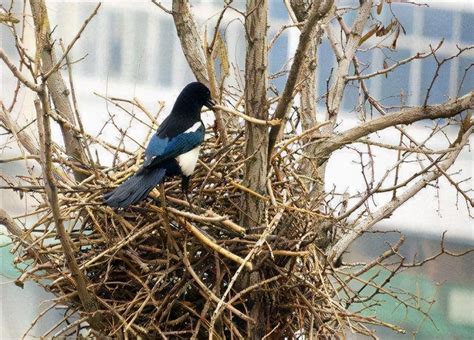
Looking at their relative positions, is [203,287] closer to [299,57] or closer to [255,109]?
[255,109]

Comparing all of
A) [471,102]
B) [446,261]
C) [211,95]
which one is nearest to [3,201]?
[211,95]

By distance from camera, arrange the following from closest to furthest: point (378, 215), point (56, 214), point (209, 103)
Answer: point (56, 214) < point (209, 103) < point (378, 215)

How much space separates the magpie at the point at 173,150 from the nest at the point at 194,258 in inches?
1.7

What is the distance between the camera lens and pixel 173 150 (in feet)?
5.42

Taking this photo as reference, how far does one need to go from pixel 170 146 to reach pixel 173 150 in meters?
0.02

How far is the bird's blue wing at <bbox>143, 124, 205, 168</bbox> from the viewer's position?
5.34 ft

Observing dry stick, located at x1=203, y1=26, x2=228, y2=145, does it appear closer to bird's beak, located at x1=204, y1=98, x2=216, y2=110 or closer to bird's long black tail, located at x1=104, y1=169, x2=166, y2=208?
bird's beak, located at x1=204, y1=98, x2=216, y2=110

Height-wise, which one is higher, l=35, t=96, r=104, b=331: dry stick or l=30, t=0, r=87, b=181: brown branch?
l=30, t=0, r=87, b=181: brown branch

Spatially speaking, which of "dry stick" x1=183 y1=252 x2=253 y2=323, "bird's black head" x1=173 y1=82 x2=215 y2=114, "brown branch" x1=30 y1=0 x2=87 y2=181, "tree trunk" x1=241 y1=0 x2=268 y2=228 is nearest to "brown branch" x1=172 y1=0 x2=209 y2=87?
"bird's black head" x1=173 y1=82 x2=215 y2=114

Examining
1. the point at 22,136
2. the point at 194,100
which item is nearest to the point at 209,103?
the point at 194,100

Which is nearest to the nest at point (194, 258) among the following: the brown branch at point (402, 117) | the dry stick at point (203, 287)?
the dry stick at point (203, 287)

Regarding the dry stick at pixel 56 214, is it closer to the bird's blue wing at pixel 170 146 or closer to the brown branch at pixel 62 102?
the bird's blue wing at pixel 170 146

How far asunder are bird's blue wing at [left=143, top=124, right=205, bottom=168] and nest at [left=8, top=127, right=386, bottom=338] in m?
0.05

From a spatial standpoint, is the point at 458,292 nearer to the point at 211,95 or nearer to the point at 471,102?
the point at 471,102
